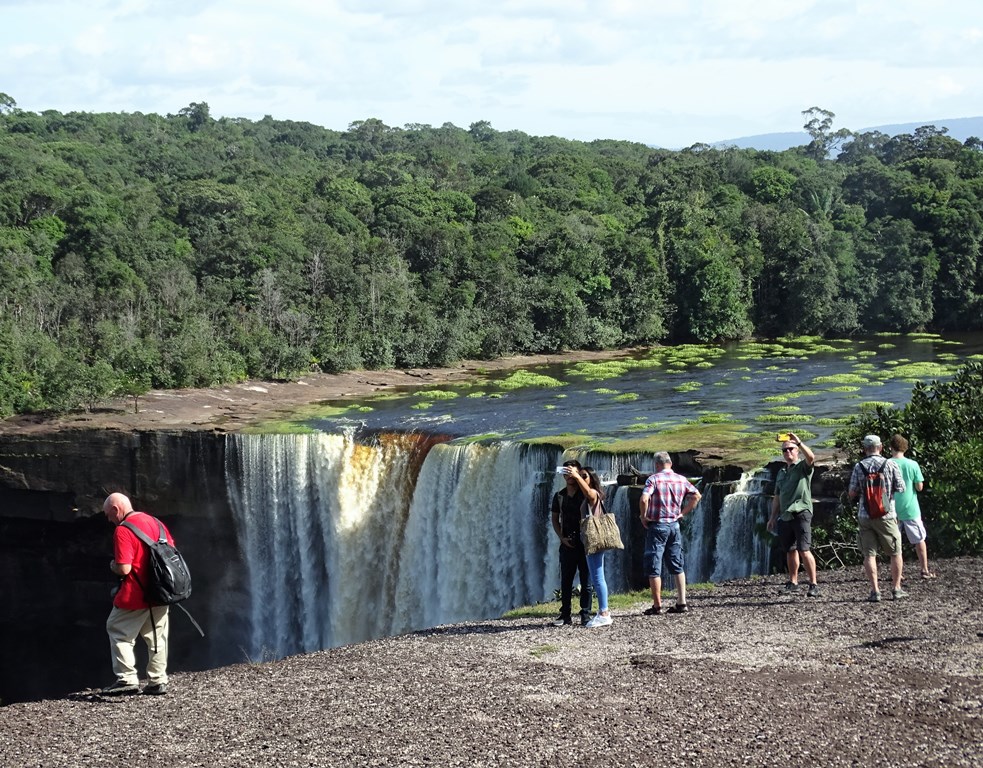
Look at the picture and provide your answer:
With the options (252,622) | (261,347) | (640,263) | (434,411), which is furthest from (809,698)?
(640,263)

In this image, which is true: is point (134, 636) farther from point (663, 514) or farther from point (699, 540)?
point (699, 540)

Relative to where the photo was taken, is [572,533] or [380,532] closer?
[572,533]

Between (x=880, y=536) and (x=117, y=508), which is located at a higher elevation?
(x=117, y=508)

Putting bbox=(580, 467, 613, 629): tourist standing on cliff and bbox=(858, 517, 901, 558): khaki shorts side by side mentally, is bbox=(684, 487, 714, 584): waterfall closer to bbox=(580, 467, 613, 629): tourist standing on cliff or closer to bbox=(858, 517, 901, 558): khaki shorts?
bbox=(858, 517, 901, 558): khaki shorts

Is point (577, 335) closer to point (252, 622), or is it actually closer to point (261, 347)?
point (261, 347)

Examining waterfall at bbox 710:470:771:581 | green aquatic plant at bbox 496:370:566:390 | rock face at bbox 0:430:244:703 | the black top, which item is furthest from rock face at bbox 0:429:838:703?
the black top

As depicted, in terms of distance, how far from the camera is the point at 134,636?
10328 mm

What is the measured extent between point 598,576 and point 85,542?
23.3 m

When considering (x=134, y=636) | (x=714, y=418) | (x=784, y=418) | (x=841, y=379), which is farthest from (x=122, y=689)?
(x=841, y=379)

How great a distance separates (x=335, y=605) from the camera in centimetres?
2878

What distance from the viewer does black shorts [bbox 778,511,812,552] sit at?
13.4 m

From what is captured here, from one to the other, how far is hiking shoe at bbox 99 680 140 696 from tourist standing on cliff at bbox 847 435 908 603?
7262mm

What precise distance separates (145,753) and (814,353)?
43539 mm

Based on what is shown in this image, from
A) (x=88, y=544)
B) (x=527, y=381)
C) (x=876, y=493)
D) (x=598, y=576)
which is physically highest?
(x=876, y=493)
